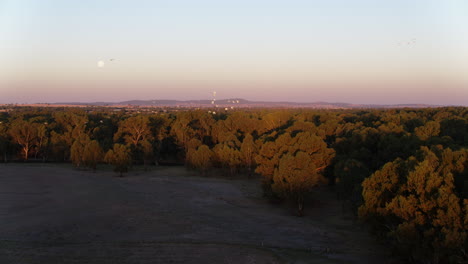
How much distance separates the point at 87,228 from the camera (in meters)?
21.7

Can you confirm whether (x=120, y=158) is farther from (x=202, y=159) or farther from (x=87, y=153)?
(x=202, y=159)

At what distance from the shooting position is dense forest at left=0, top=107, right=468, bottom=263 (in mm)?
15094

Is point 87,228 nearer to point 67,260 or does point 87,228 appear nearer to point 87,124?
point 67,260

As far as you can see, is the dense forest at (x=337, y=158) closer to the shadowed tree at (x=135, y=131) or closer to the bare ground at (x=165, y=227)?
the shadowed tree at (x=135, y=131)

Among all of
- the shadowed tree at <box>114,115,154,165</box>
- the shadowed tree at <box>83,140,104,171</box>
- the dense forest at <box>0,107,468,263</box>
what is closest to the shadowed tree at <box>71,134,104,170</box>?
the shadowed tree at <box>83,140,104,171</box>

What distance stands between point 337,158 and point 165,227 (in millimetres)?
17000

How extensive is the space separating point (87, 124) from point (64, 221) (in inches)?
1736

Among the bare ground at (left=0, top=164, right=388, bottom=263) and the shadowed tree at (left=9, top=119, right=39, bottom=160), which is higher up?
the shadowed tree at (left=9, top=119, right=39, bottom=160)

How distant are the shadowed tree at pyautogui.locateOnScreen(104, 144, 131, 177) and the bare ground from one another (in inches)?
274

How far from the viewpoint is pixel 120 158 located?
145 feet

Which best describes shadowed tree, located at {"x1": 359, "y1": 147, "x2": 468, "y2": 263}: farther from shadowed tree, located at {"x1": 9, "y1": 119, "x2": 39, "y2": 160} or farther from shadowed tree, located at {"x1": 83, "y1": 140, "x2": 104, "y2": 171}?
shadowed tree, located at {"x1": 9, "y1": 119, "x2": 39, "y2": 160}

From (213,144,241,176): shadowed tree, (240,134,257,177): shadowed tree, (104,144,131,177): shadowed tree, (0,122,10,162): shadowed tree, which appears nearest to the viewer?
(104,144,131,177): shadowed tree

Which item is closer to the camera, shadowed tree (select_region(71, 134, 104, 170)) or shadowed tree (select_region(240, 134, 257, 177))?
shadowed tree (select_region(240, 134, 257, 177))

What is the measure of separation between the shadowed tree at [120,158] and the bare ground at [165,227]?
697 centimetres
